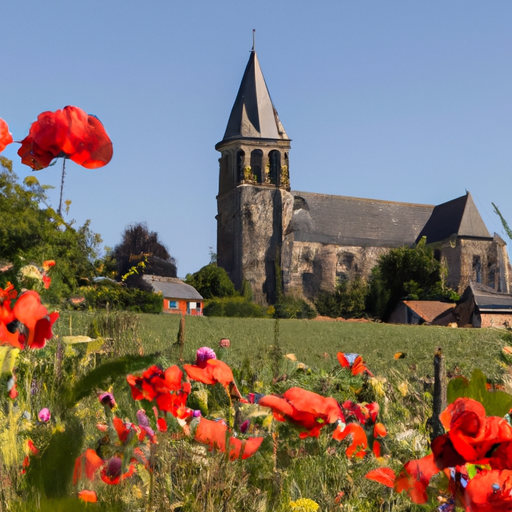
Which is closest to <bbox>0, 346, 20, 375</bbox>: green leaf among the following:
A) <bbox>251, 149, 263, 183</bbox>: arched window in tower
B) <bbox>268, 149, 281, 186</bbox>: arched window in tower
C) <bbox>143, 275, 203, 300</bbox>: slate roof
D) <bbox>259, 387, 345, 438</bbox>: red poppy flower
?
<bbox>259, 387, 345, 438</bbox>: red poppy flower

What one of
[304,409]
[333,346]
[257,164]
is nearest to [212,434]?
[304,409]

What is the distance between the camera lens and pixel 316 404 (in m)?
1.85

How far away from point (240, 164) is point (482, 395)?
55.3 metres

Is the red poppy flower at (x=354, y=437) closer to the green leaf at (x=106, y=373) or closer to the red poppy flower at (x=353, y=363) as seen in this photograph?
the red poppy flower at (x=353, y=363)

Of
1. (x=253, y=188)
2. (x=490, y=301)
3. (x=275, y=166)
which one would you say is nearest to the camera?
(x=490, y=301)

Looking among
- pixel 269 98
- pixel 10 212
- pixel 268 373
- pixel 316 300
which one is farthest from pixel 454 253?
pixel 268 373

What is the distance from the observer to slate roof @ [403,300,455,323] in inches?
1560

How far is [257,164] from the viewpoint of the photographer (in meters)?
56.8

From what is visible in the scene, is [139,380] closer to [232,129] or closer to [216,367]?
[216,367]

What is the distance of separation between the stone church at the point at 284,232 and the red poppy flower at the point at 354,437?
50.9m

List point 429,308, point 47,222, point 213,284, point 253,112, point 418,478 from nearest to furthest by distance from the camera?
point 418,478 → point 47,222 → point 429,308 → point 213,284 → point 253,112

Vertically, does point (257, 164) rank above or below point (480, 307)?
above

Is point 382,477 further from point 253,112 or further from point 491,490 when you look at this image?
point 253,112

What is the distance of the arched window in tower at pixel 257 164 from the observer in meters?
56.4
